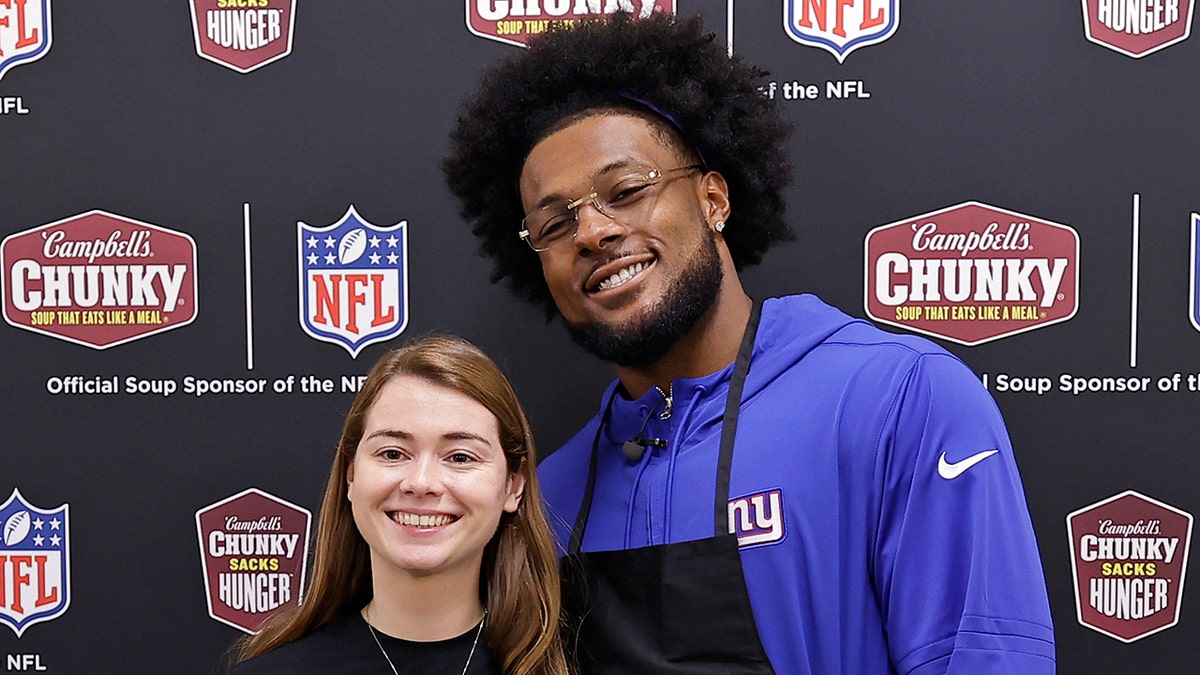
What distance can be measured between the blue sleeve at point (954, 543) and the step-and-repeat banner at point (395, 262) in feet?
1.96

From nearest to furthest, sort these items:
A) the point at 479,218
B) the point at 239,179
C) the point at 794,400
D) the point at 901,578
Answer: the point at 901,578, the point at 794,400, the point at 479,218, the point at 239,179

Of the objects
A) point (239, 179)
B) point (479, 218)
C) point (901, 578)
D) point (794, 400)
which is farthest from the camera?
point (239, 179)

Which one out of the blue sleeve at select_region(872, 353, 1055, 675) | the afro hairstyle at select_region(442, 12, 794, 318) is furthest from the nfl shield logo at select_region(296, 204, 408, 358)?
the blue sleeve at select_region(872, 353, 1055, 675)

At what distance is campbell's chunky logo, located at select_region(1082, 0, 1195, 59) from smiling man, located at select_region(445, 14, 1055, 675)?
24.3 inches

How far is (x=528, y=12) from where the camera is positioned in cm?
178

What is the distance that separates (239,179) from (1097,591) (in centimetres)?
170

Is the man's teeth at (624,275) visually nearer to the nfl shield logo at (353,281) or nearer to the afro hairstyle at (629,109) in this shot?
the afro hairstyle at (629,109)

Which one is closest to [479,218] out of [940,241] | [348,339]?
[348,339]

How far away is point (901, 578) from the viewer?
120cm

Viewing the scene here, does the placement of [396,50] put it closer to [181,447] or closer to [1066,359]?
[181,447]

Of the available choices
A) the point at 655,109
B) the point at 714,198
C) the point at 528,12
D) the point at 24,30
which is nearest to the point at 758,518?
the point at 714,198

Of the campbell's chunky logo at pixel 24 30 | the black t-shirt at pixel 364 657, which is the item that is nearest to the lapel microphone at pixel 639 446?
the black t-shirt at pixel 364 657

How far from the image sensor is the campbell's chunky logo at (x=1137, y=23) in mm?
1708

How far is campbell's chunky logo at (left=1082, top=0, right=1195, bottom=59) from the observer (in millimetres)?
1708
